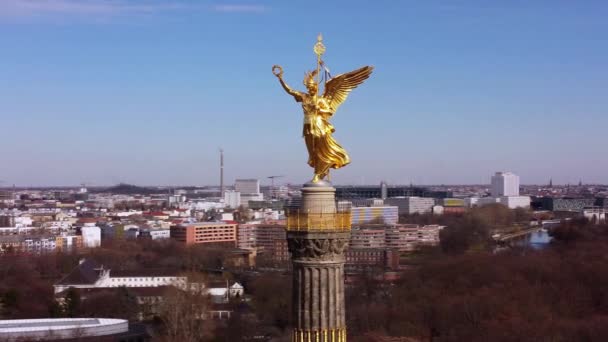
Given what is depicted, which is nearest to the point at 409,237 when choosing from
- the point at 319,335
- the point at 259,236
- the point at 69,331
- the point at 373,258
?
the point at 259,236

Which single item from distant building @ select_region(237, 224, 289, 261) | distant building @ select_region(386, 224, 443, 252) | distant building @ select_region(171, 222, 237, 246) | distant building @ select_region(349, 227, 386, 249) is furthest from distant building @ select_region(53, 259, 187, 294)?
distant building @ select_region(386, 224, 443, 252)

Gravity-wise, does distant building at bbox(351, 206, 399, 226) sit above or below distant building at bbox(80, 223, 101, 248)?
above

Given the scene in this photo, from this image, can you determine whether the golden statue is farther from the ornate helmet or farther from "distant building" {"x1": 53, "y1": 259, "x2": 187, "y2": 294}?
"distant building" {"x1": 53, "y1": 259, "x2": 187, "y2": 294}

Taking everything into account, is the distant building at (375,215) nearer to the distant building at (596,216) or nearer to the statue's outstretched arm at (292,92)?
the distant building at (596,216)

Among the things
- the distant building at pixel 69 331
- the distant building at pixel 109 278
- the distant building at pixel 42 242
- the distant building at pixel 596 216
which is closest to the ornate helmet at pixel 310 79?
the distant building at pixel 69 331

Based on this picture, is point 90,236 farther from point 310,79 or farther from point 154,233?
point 310,79
